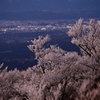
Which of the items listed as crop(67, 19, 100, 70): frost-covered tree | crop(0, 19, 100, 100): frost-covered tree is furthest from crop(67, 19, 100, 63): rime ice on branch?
crop(0, 19, 100, 100): frost-covered tree

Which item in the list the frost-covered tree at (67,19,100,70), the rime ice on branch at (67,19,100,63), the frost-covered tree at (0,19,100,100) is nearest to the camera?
the frost-covered tree at (0,19,100,100)

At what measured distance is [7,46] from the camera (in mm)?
78188

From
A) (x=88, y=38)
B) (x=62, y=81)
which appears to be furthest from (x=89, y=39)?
(x=62, y=81)

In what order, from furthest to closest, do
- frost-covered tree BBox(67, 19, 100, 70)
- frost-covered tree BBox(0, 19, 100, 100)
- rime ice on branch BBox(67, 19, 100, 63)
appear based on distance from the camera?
rime ice on branch BBox(67, 19, 100, 63) < frost-covered tree BBox(67, 19, 100, 70) < frost-covered tree BBox(0, 19, 100, 100)

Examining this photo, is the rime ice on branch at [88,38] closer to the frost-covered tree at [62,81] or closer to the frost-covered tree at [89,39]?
the frost-covered tree at [89,39]

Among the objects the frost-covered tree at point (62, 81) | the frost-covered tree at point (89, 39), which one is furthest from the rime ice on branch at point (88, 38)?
the frost-covered tree at point (62, 81)

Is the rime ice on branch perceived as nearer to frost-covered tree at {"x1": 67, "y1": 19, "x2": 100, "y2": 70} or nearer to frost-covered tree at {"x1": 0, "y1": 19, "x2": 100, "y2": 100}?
frost-covered tree at {"x1": 67, "y1": 19, "x2": 100, "y2": 70}

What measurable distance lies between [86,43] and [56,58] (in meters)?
3.13

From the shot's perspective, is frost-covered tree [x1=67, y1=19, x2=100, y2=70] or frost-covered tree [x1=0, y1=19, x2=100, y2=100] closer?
frost-covered tree [x1=0, y1=19, x2=100, y2=100]

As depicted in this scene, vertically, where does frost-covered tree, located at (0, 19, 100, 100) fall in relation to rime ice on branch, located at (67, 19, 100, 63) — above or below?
below

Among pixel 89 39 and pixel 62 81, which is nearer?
pixel 62 81

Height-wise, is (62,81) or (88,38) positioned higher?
(88,38)

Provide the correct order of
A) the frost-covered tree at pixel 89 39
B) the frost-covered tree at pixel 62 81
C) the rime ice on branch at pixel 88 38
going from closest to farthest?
the frost-covered tree at pixel 62 81 < the frost-covered tree at pixel 89 39 < the rime ice on branch at pixel 88 38

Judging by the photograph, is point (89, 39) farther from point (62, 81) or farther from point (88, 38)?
point (62, 81)
